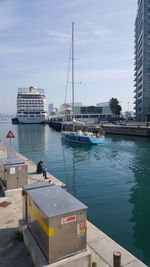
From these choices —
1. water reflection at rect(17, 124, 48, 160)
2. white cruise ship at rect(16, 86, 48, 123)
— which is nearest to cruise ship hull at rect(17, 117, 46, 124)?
white cruise ship at rect(16, 86, 48, 123)

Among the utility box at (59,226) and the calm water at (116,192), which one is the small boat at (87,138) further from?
the utility box at (59,226)

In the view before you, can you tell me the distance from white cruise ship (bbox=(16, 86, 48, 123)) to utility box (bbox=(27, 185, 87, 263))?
12197 cm

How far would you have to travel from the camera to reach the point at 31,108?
12669 cm

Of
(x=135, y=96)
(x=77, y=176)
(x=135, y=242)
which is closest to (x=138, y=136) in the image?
A: (x=77, y=176)

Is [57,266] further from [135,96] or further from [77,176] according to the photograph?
[135,96]

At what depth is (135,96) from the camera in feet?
330

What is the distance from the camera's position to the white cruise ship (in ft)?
409

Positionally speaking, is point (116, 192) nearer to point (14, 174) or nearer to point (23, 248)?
point (14, 174)

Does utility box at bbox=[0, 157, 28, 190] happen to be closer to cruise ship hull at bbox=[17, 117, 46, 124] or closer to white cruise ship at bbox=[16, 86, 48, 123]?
cruise ship hull at bbox=[17, 117, 46, 124]

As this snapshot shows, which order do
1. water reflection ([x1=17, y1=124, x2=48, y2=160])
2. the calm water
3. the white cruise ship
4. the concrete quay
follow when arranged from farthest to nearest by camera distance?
the white cruise ship
water reflection ([x1=17, y1=124, x2=48, y2=160])
the calm water
the concrete quay

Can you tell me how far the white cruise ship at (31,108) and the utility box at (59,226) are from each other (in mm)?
121972

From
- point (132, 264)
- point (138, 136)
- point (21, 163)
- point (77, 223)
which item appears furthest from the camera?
point (138, 136)

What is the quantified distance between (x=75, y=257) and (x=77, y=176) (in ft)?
43.5

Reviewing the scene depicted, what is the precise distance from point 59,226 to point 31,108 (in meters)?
126
